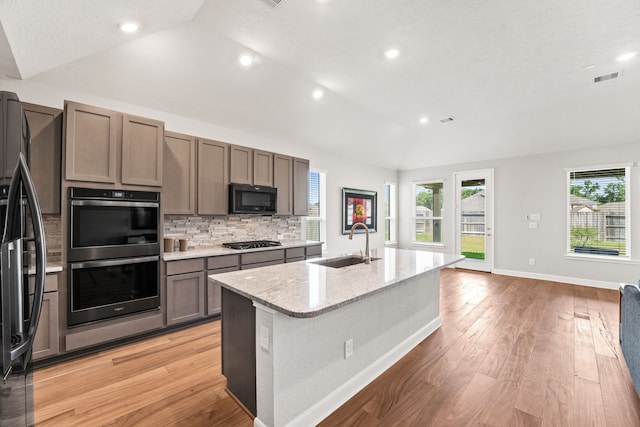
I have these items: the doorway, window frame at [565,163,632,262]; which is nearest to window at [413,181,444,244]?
the doorway

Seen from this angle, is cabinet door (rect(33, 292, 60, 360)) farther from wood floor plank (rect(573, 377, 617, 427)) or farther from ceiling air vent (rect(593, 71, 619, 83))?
ceiling air vent (rect(593, 71, 619, 83))

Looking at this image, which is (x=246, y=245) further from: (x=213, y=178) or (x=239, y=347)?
(x=239, y=347)

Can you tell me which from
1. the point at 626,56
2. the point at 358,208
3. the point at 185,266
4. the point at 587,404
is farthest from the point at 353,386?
the point at 358,208

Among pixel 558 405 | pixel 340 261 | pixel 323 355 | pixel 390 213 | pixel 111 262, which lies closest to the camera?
pixel 323 355

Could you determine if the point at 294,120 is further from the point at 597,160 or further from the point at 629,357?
the point at 597,160

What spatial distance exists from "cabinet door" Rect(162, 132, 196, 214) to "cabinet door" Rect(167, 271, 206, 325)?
2.57 feet

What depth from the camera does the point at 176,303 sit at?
3.00m

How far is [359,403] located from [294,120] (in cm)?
365

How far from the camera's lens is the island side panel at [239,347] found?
175 cm

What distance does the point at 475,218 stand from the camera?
633cm

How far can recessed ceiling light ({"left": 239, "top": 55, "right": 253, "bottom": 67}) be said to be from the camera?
9.68ft

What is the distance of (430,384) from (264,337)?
1.41 meters

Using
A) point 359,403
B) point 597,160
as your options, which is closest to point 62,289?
point 359,403

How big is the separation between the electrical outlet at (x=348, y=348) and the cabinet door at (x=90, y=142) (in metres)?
2.55
